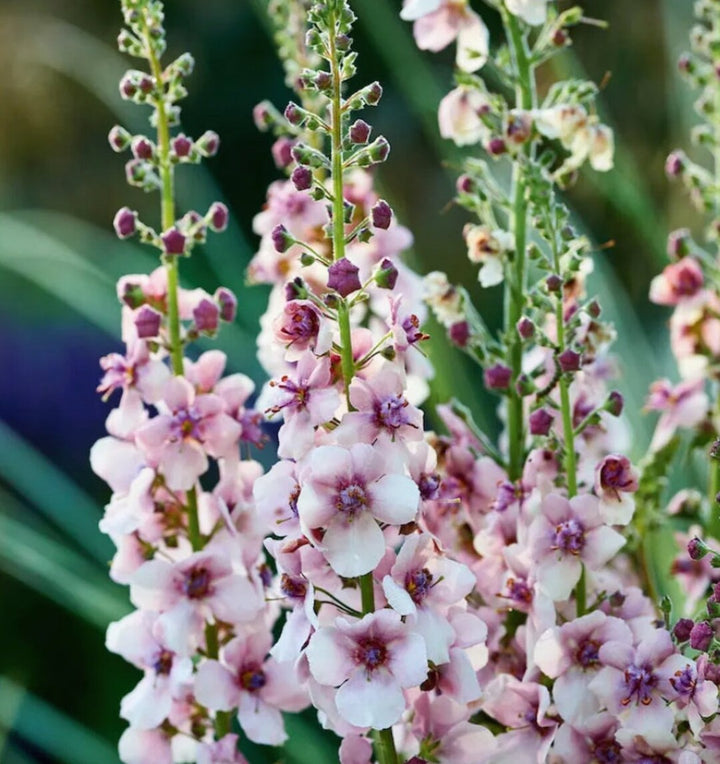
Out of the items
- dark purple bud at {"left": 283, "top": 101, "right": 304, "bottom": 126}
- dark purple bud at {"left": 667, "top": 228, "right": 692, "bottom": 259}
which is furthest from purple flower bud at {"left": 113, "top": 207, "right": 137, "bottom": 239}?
dark purple bud at {"left": 667, "top": 228, "right": 692, "bottom": 259}

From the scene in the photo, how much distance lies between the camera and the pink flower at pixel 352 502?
0.40 m

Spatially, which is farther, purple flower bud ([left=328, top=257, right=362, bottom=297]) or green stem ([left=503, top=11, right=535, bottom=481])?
green stem ([left=503, top=11, right=535, bottom=481])

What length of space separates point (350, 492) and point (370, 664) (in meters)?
0.06

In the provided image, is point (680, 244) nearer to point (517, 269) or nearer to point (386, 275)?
point (517, 269)

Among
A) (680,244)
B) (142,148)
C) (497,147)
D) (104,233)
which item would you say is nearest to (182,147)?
(142,148)

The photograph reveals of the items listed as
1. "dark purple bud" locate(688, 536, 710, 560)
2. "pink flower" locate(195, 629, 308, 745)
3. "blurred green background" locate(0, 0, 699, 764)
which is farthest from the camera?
"blurred green background" locate(0, 0, 699, 764)

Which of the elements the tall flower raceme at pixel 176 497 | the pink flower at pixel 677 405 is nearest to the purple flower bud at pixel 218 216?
the tall flower raceme at pixel 176 497

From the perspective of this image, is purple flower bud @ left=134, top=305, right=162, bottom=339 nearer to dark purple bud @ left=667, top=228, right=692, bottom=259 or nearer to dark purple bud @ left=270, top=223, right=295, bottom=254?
dark purple bud @ left=270, top=223, right=295, bottom=254

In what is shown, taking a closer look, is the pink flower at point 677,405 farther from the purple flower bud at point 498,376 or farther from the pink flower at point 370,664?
the pink flower at point 370,664

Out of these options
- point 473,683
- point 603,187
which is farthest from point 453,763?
point 603,187

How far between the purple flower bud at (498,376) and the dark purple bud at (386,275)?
10 centimetres

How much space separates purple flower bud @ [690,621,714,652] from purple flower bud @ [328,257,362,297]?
147 mm

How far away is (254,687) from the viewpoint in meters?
0.51

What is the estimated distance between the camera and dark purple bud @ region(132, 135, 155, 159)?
503 millimetres
